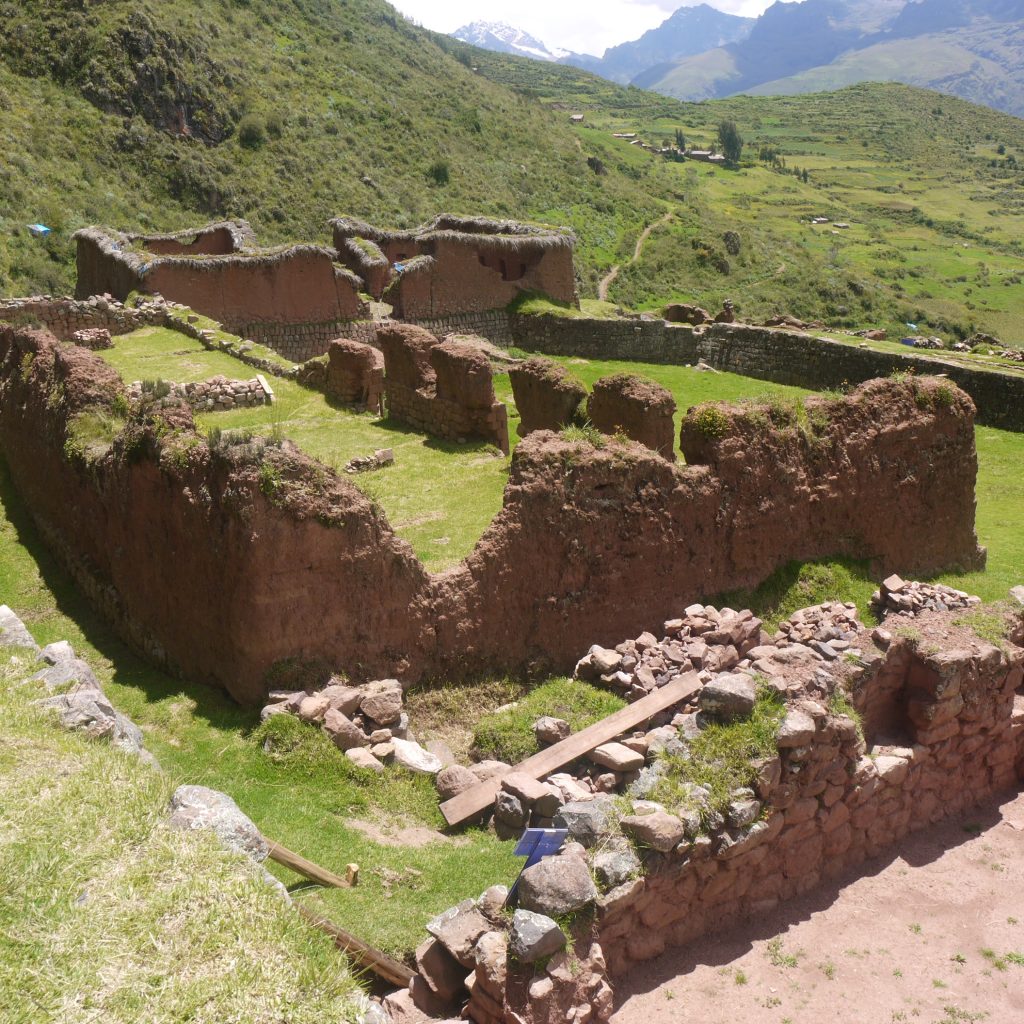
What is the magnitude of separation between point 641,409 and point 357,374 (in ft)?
29.0

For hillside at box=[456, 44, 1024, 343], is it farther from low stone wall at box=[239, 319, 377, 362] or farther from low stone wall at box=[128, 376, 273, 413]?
low stone wall at box=[128, 376, 273, 413]

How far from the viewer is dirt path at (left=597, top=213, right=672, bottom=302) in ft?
190

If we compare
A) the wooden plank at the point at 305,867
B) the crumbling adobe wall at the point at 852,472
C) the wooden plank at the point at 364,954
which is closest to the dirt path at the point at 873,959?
the wooden plank at the point at 364,954

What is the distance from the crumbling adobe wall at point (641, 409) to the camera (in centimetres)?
1484

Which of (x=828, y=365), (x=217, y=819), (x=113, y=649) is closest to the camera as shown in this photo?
(x=217, y=819)

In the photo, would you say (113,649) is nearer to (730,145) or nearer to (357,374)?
(357,374)

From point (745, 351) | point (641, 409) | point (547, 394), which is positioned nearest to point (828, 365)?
point (745, 351)

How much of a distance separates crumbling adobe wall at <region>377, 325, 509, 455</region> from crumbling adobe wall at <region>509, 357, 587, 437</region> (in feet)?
3.84

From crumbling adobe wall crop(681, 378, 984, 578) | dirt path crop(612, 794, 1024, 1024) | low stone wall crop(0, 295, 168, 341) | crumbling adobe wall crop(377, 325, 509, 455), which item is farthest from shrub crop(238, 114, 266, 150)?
dirt path crop(612, 794, 1024, 1024)

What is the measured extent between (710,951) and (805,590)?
6.11 meters

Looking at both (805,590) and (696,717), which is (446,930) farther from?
(805,590)

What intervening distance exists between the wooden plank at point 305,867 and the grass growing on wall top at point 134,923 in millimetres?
688

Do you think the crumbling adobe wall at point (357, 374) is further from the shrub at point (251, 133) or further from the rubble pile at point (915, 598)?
the shrub at point (251, 133)

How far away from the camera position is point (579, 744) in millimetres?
9086
